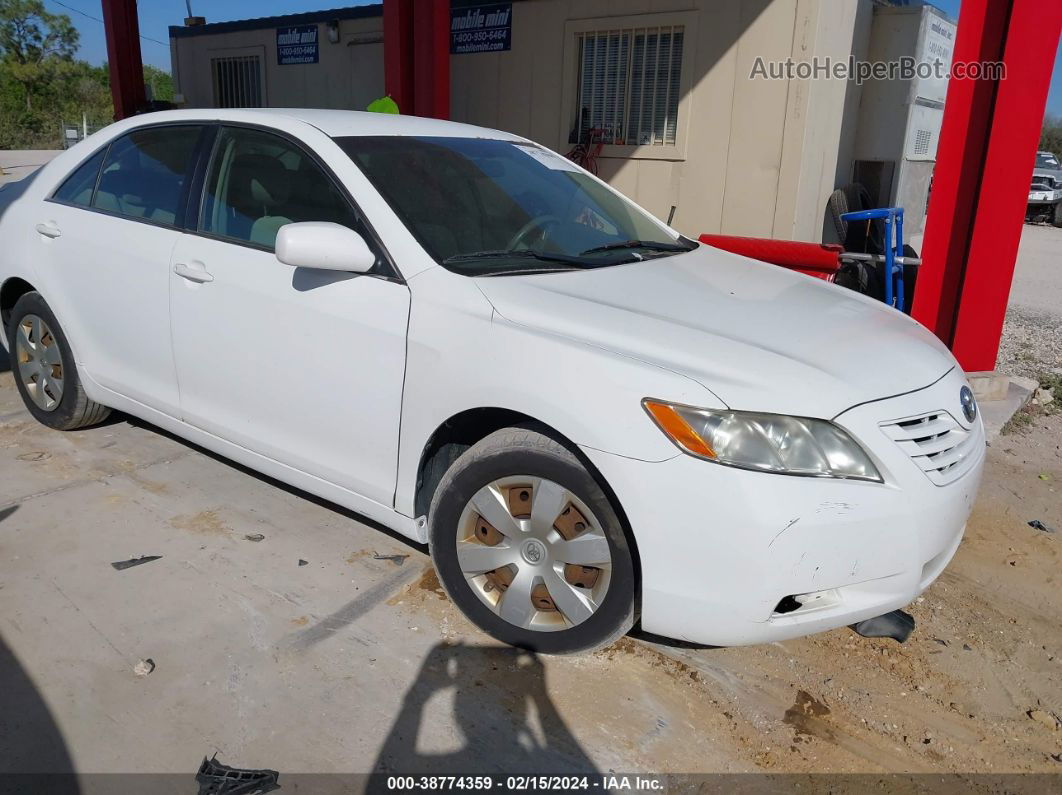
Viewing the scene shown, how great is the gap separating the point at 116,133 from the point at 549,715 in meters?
3.38

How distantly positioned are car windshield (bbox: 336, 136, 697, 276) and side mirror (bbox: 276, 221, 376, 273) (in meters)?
0.21

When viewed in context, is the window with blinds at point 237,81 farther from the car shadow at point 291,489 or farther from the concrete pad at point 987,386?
the concrete pad at point 987,386

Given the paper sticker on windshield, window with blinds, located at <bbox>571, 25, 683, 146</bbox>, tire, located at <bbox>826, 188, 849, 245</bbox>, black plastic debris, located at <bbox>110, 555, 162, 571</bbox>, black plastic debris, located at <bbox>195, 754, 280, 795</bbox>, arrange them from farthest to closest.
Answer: window with blinds, located at <bbox>571, 25, 683, 146</bbox> → tire, located at <bbox>826, 188, 849, 245</bbox> → the paper sticker on windshield → black plastic debris, located at <bbox>110, 555, 162, 571</bbox> → black plastic debris, located at <bbox>195, 754, 280, 795</bbox>

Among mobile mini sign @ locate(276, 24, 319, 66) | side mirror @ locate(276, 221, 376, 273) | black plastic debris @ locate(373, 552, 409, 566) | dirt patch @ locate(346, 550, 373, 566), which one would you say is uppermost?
mobile mini sign @ locate(276, 24, 319, 66)

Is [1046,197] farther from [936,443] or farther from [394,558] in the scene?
[394,558]

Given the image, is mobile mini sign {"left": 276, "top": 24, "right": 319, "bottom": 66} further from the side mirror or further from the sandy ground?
the side mirror

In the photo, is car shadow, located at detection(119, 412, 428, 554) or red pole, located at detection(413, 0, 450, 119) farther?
red pole, located at detection(413, 0, 450, 119)

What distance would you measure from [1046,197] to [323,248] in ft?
65.5

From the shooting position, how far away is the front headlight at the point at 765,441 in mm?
2270

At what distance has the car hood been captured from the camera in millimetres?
2346

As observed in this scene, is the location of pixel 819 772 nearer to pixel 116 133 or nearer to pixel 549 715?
pixel 549 715

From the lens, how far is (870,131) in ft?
32.1

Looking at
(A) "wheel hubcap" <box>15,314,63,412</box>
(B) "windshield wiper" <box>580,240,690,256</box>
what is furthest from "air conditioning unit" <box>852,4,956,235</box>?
(A) "wheel hubcap" <box>15,314,63,412</box>

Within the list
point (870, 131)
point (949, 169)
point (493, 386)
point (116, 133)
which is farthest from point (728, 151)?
point (493, 386)
